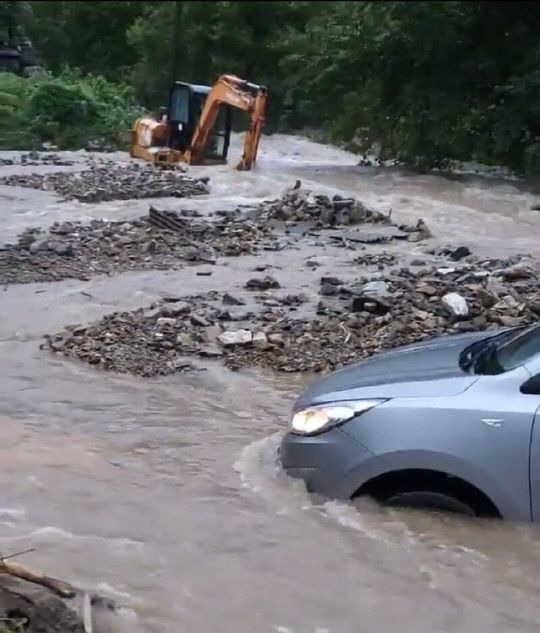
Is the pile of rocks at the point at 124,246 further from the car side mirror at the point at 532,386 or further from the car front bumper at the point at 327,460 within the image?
the car side mirror at the point at 532,386

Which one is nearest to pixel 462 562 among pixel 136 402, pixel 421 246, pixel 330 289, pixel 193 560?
pixel 193 560

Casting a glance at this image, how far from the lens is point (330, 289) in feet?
42.2

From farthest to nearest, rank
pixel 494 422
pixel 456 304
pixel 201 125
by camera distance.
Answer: pixel 201 125, pixel 456 304, pixel 494 422

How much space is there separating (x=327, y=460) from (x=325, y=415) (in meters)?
0.22

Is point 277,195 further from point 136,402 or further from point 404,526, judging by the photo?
point 404,526

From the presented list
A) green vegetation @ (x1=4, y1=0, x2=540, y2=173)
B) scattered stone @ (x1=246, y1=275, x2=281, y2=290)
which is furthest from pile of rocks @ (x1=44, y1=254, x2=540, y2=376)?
green vegetation @ (x1=4, y1=0, x2=540, y2=173)

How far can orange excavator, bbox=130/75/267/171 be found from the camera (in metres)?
25.0

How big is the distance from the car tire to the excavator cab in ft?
70.2

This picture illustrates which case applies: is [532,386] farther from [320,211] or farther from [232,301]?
[320,211]

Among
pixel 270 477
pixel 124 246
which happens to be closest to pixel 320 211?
pixel 124 246

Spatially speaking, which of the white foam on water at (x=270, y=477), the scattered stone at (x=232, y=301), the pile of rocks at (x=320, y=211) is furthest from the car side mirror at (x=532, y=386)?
the pile of rocks at (x=320, y=211)

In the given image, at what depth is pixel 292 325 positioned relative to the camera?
1083 centimetres

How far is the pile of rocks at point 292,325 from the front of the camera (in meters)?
9.98

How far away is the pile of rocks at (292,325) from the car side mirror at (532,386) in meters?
4.46
